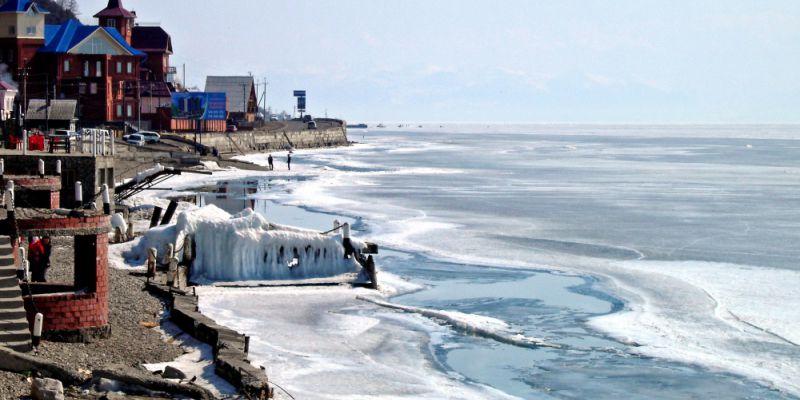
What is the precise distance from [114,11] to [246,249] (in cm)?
9135

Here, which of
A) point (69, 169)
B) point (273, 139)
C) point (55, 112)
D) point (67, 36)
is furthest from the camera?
point (273, 139)

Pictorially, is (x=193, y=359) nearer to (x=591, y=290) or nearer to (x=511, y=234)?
(x=591, y=290)

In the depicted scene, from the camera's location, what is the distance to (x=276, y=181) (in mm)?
74750

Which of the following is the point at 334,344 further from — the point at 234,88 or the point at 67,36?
the point at 234,88

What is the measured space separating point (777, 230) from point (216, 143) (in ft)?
233

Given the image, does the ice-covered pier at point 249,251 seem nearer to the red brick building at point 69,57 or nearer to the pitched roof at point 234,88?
the red brick building at point 69,57

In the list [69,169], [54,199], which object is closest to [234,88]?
[69,169]

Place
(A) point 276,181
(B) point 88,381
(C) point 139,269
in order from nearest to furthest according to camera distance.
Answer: (B) point 88,381, (C) point 139,269, (A) point 276,181

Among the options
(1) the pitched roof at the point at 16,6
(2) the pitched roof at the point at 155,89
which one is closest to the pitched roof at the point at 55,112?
(1) the pitched roof at the point at 16,6

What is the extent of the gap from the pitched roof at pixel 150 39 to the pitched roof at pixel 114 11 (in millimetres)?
3728

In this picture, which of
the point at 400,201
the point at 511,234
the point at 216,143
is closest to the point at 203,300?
the point at 511,234

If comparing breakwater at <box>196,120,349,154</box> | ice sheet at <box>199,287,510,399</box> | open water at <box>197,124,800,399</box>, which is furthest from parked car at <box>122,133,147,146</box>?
ice sheet at <box>199,287,510,399</box>

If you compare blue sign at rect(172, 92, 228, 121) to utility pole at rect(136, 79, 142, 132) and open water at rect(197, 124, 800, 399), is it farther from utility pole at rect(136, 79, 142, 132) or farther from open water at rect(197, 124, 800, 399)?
open water at rect(197, 124, 800, 399)

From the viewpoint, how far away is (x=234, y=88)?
149 meters
